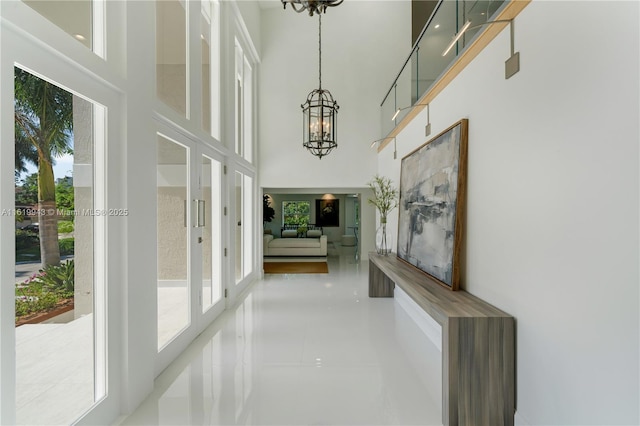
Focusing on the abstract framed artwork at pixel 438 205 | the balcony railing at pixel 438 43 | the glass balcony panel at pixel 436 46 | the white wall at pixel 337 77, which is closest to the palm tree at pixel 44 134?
the balcony railing at pixel 438 43

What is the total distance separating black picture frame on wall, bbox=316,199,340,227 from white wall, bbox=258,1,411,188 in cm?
784

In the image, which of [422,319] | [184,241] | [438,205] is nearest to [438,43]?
[438,205]

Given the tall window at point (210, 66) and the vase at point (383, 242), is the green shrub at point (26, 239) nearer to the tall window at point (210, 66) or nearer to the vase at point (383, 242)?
the tall window at point (210, 66)

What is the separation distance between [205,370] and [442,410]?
6.31 ft

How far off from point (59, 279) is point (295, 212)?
13260 millimetres

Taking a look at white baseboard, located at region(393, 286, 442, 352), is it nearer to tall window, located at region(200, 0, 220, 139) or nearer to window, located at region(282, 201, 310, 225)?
tall window, located at region(200, 0, 220, 139)

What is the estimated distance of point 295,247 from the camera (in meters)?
10.0

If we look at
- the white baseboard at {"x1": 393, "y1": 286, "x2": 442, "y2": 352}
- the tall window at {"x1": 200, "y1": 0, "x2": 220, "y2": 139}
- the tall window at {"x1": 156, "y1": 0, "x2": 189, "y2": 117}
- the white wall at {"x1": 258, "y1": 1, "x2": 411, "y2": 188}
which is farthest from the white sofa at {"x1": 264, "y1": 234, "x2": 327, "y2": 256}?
the tall window at {"x1": 156, "y1": 0, "x2": 189, "y2": 117}

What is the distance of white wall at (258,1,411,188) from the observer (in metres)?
6.90

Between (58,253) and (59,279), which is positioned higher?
(58,253)

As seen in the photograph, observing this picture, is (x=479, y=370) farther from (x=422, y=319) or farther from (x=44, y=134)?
(x=44, y=134)

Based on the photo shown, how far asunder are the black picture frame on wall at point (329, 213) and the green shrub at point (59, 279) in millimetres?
13044

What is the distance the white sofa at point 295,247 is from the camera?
9.95m

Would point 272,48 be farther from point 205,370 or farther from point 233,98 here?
point 205,370
